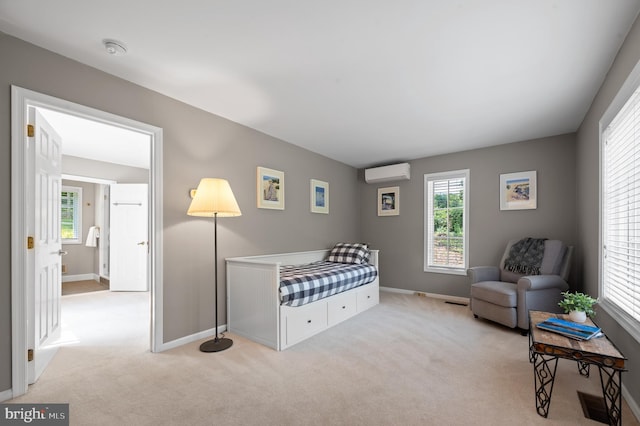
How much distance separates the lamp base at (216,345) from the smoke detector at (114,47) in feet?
8.25

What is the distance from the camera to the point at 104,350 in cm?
274

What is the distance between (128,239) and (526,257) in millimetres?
6428

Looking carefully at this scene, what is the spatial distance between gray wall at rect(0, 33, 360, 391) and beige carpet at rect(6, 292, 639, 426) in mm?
475

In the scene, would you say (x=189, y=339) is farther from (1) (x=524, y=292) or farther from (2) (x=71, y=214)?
(2) (x=71, y=214)

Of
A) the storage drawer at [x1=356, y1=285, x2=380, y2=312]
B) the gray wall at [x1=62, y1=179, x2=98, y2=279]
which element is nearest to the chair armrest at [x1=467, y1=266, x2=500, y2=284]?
the storage drawer at [x1=356, y1=285, x2=380, y2=312]

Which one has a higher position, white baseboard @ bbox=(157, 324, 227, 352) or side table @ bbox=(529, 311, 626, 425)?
side table @ bbox=(529, 311, 626, 425)

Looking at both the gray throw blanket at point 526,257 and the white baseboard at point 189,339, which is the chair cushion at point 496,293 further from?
the white baseboard at point 189,339

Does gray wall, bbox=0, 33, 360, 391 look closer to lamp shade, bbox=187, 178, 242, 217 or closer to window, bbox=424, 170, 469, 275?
lamp shade, bbox=187, 178, 242, 217

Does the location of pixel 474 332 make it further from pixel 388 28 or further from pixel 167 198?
pixel 167 198

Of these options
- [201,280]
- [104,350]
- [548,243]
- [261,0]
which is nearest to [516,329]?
[548,243]

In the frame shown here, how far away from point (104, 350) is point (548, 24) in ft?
14.2

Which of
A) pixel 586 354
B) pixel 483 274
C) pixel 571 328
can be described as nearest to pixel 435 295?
pixel 483 274

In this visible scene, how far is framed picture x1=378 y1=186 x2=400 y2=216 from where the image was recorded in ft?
17.4

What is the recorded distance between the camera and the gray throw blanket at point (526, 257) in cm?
361
